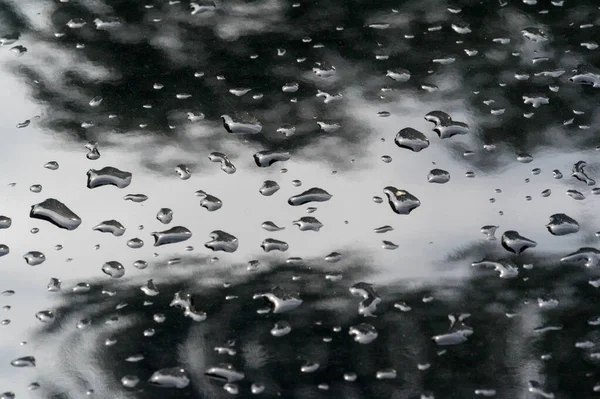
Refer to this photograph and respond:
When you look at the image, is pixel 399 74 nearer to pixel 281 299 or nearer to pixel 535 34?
pixel 535 34

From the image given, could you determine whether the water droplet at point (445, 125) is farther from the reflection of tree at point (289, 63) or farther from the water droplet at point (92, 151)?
the water droplet at point (92, 151)

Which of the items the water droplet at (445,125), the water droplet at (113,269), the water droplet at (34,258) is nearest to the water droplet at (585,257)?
the water droplet at (445,125)

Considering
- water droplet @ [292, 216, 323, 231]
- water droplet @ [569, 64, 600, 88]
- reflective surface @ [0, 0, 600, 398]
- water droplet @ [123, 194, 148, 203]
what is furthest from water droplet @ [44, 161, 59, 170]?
water droplet @ [569, 64, 600, 88]

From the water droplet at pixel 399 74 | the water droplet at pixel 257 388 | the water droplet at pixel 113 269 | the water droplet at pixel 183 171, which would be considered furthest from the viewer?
the water droplet at pixel 399 74

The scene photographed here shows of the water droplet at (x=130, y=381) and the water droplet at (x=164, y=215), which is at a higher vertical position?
the water droplet at (x=164, y=215)

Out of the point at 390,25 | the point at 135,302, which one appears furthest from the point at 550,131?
the point at 135,302

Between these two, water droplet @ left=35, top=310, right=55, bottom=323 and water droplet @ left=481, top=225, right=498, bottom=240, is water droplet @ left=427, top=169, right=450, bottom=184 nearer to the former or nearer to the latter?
water droplet @ left=481, top=225, right=498, bottom=240
